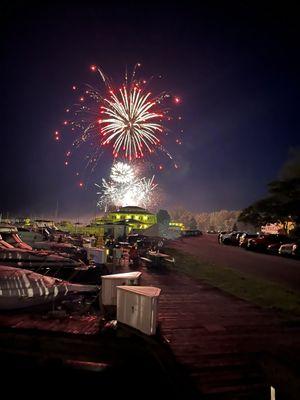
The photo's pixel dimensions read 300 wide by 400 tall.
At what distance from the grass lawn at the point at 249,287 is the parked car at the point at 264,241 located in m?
13.9

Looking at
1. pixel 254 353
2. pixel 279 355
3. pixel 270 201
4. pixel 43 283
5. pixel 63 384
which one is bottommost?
pixel 63 384

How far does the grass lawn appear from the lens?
38.7 feet

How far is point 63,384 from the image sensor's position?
720 cm

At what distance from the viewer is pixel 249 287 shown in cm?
1495

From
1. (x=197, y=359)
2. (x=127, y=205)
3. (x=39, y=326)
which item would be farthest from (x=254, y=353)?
(x=127, y=205)

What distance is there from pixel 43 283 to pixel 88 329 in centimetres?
391

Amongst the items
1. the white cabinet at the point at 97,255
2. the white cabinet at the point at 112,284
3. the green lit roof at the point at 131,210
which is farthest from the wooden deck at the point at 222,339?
the green lit roof at the point at 131,210

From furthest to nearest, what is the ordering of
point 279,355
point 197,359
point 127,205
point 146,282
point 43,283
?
point 127,205
point 146,282
point 43,283
point 197,359
point 279,355

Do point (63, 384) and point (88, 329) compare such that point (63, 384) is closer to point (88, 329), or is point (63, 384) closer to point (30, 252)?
point (88, 329)

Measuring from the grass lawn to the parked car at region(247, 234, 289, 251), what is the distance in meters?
13.9

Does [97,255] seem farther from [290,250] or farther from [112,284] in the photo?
[290,250]

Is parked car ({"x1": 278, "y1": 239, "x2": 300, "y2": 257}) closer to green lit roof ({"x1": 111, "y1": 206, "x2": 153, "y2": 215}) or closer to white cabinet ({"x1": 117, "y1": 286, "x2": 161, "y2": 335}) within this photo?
white cabinet ({"x1": 117, "y1": 286, "x2": 161, "y2": 335})

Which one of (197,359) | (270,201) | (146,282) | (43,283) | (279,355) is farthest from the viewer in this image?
(270,201)

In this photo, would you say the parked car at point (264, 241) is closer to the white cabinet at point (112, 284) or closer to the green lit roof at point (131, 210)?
the white cabinet at point (112, 284)
